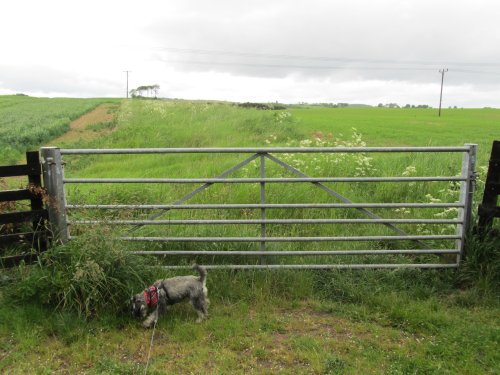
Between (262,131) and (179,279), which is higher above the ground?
A: (262,131)

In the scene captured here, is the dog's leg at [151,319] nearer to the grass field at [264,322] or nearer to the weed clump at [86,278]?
the grass field at [264,322]

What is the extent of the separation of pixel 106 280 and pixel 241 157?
27.0 ft

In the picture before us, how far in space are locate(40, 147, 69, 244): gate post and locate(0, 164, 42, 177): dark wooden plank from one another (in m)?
0.09

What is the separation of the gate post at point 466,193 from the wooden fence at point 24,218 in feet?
16.4

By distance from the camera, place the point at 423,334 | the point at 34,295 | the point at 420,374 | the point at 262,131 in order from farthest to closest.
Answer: the point at 262,131 < the point at 34,295 < the point at 423,334 < the point at 420,374

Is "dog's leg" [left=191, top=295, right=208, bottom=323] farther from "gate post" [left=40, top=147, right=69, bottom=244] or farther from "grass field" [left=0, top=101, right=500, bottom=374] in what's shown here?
"gate post" [left=40, top=147, right=69, bottom=244]

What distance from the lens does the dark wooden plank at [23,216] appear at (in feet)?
16.2

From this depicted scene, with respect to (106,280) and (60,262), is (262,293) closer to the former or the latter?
(106,280)

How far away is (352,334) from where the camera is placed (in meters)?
4.31

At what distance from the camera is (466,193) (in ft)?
17.2


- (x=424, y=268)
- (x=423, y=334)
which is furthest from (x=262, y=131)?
(x=423, y=334)

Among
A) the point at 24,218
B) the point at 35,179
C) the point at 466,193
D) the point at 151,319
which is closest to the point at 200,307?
the point at 151,319

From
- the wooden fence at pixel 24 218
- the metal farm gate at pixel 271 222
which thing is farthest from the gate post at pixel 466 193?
the wooden fence at pixel 24 218

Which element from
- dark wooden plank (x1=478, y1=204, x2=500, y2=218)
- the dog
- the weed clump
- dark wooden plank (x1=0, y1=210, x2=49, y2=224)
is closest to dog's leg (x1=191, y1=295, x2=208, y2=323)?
the dog
